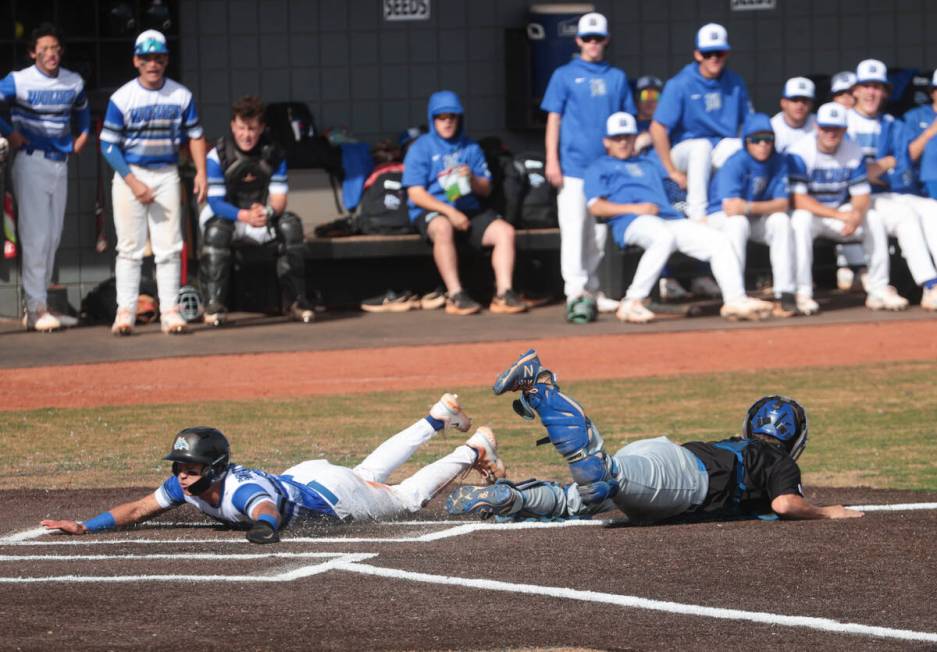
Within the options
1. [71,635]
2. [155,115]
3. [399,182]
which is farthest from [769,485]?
[399,182]

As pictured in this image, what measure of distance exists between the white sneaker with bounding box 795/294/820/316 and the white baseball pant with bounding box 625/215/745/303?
65 cm

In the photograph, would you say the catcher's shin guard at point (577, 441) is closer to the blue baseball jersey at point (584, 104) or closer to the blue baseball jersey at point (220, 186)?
the blue baseball jersey at point (220, 186)

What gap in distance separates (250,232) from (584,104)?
2944 millimetres

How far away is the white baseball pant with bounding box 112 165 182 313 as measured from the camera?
12359mm

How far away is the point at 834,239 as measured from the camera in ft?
44.7

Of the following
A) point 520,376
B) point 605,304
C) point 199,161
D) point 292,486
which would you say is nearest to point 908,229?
point 605,304

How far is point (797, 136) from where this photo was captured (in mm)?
13625

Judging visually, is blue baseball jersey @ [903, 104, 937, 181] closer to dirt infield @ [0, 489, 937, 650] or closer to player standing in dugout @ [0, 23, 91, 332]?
player standing in dugout @ [0, 23, 91, 332]

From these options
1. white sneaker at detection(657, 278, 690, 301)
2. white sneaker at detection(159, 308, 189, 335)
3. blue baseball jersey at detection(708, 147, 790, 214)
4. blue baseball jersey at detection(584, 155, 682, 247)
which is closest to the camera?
white sneaker at detection(159, 308, 189, 335)

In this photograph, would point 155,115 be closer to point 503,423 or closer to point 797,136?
point 503,423

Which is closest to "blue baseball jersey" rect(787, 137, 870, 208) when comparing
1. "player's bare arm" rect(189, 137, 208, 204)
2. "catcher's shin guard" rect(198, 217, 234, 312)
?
"catcher's shin guard" rect(198, 217, 234, 312)

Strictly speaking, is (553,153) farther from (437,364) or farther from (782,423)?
(782,423)

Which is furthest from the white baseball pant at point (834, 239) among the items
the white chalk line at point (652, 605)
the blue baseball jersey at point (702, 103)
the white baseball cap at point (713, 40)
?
the white chalk line at point (652, 605)

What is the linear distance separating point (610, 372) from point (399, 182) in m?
3.81
